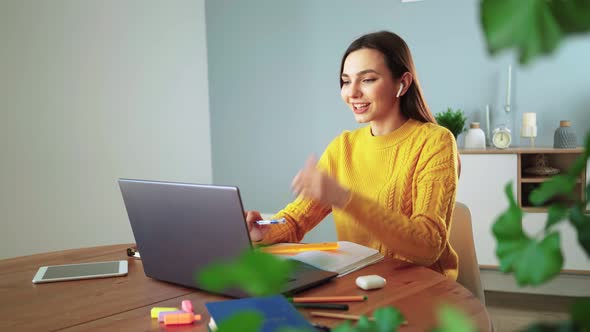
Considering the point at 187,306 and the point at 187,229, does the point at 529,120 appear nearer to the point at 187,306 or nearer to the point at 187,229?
the point at 187,229

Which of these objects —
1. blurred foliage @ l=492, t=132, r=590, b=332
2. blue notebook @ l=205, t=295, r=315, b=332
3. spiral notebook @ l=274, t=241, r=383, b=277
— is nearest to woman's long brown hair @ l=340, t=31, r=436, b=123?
spiral notebook @ l=274, t=241, r=383, b=277

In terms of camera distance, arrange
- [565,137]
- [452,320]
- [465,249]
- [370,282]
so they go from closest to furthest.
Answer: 1. [452,320]
2. [370,282]
3. [465,249]
4. [565,137]

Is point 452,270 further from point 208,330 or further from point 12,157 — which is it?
point 12,157

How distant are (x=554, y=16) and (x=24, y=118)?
3266 millimetres

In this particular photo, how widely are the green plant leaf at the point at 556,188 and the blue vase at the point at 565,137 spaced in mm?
3404

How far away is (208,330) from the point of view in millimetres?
969

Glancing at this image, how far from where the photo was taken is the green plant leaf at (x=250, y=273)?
0.61ft

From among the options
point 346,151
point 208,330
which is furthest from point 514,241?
point 346,151

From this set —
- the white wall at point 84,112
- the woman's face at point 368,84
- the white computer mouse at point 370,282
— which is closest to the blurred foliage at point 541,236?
the white computer mouse at point 370,282

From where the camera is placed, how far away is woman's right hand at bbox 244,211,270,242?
1.57 m

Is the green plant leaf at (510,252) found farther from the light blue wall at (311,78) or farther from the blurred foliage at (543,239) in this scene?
the light blue wall at (311,78)

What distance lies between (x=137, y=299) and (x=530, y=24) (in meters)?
1.12

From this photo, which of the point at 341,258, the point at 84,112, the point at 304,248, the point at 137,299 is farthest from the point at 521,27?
the point at 84,112

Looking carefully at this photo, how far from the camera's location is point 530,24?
0.64ft
